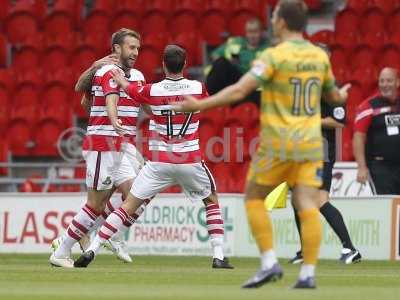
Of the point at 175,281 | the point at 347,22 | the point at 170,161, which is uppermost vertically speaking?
the point at 347,22

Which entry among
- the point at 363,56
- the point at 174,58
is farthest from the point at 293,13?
the point at 363,56

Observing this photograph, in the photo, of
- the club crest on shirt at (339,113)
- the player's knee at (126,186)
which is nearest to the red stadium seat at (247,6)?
the club crest on shirt at (339,113)

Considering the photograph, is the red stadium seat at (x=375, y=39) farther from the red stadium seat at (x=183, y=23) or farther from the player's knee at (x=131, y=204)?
the player's knee at (x=131, y=204)

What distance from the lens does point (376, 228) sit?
1595 centimetres

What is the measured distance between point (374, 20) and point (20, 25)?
6.23 meters

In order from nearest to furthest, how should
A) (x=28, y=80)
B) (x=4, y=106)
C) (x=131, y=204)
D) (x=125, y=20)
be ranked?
(x=131, y=204) → (x=4, y=106) → (x=28, y=80) → (x=125, y=20)

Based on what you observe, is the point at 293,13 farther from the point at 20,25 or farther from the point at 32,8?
the point at 32,8

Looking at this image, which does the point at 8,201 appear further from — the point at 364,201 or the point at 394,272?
the point at 394,272

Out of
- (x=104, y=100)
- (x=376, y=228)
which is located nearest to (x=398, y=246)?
(x=376, y=228)

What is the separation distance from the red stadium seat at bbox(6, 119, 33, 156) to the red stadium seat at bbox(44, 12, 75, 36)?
2.42 metres

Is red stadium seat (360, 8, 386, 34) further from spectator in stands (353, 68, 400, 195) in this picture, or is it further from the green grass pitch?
the green grass pitch

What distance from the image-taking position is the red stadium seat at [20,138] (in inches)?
805

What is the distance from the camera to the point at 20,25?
2259cm

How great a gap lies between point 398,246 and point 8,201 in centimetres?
Answer: 517
